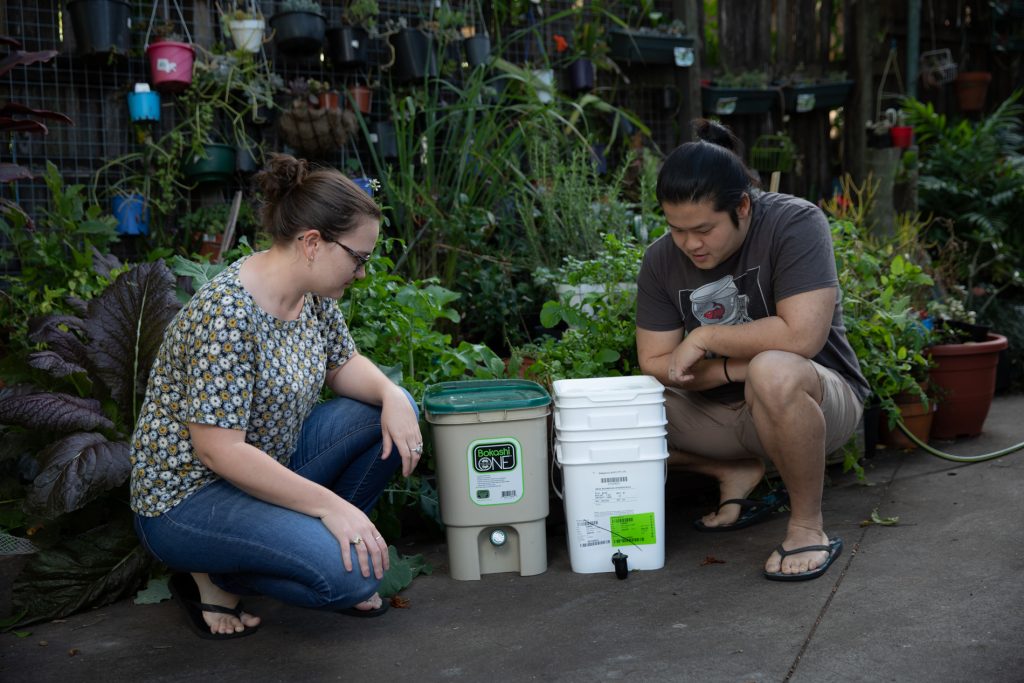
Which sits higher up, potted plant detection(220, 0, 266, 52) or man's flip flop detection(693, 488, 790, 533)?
potted plant detection(220, 0, 266, 52)

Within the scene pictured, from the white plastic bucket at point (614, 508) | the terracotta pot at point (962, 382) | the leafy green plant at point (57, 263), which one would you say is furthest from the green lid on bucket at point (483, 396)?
the terracotta pot at point (962, 382)

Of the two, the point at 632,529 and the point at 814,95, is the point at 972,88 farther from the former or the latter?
the point at 632,529

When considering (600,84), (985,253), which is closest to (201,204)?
(600,84)

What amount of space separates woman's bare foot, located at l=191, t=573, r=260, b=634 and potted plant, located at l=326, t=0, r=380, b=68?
11.5 ft

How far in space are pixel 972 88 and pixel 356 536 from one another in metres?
7.36

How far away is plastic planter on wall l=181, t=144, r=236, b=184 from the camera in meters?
4.91

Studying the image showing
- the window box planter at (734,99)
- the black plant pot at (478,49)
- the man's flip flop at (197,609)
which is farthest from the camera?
the window box planter at (734,99)

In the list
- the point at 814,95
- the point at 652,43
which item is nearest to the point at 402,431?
the point at 652,43

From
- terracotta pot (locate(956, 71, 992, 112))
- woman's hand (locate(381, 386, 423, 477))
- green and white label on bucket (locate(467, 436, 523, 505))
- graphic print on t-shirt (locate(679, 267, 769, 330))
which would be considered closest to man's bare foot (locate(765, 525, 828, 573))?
graphic print on t-shirt (locate(679, 267, 769, 330))

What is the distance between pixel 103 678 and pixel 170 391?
2.20 feet

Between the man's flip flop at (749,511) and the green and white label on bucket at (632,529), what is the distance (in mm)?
422

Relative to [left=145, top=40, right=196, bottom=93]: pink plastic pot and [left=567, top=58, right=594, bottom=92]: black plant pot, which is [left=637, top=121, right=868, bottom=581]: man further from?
[left=567, top=58, right=594, bottom=92]: black plant pot

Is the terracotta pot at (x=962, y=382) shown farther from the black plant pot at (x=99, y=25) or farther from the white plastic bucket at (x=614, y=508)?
the black plant pot at (x=99, y=25)

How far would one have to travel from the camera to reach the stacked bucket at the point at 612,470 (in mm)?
2703
